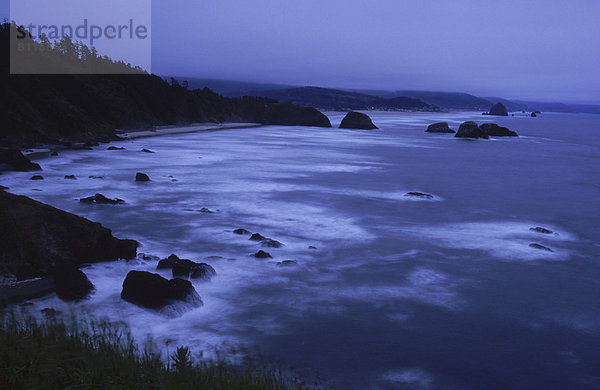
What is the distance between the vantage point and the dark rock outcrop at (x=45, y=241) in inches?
379

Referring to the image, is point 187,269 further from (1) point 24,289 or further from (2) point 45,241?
(1) point 24,289

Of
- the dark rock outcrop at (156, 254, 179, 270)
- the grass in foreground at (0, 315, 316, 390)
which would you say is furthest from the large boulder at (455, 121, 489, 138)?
the grass in foreground at (0, 315, 316, 390)

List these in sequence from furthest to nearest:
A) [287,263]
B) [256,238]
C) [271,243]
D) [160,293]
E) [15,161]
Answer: [15,161], [256,238], [271,243], [287,263], [160,293]

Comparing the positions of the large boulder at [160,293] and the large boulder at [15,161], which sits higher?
the large boulder at [15,161]

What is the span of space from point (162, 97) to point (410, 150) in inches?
1574

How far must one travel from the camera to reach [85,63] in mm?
78125

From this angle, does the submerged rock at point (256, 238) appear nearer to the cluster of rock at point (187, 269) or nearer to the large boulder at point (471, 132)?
the cluster of rock at point (187, 269)

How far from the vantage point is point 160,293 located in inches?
354

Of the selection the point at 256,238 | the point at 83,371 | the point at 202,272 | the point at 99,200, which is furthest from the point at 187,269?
the point at 99,200

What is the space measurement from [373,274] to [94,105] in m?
51.4

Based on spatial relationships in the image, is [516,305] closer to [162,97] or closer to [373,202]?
[373,202]

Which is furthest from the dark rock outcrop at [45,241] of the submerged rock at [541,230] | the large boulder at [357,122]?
the large boulder at [357,122]

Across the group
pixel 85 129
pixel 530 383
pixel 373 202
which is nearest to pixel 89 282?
pixel 530 383

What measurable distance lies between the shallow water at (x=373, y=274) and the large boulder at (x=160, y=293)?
7.5 inches
